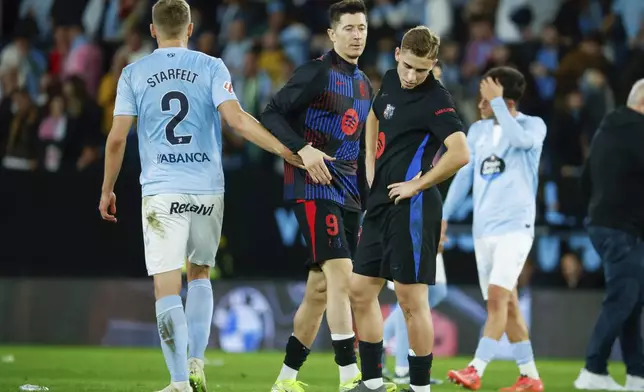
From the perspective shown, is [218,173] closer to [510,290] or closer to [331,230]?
[331,230]

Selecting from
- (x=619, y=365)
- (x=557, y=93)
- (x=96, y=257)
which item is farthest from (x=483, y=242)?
(x=557, y=93)

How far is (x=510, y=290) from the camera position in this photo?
9586 mm

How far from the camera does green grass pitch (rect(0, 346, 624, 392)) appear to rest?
916cm

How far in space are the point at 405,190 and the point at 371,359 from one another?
42.3 inches

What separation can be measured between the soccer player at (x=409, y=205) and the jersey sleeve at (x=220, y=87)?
984 millimetres

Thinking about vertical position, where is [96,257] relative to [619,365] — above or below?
above

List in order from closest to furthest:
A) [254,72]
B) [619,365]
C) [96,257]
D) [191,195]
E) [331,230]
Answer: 1. [191,195]
2. [331,230]
3. [619,365]
4. [96,257]
5. [254,72]

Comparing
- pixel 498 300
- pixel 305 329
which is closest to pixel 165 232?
pixel 305 329

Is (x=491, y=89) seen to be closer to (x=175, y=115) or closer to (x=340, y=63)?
(x=340, y=63)

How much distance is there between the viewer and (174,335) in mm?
7207

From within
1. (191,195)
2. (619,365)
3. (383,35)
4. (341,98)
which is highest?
(383,35)

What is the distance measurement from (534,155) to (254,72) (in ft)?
23.2

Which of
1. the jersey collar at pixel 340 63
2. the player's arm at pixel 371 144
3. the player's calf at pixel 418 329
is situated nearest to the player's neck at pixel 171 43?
the jersey collar at pixel 340 63

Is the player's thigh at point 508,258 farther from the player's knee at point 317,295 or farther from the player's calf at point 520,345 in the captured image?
the player's knee at point 317,295
